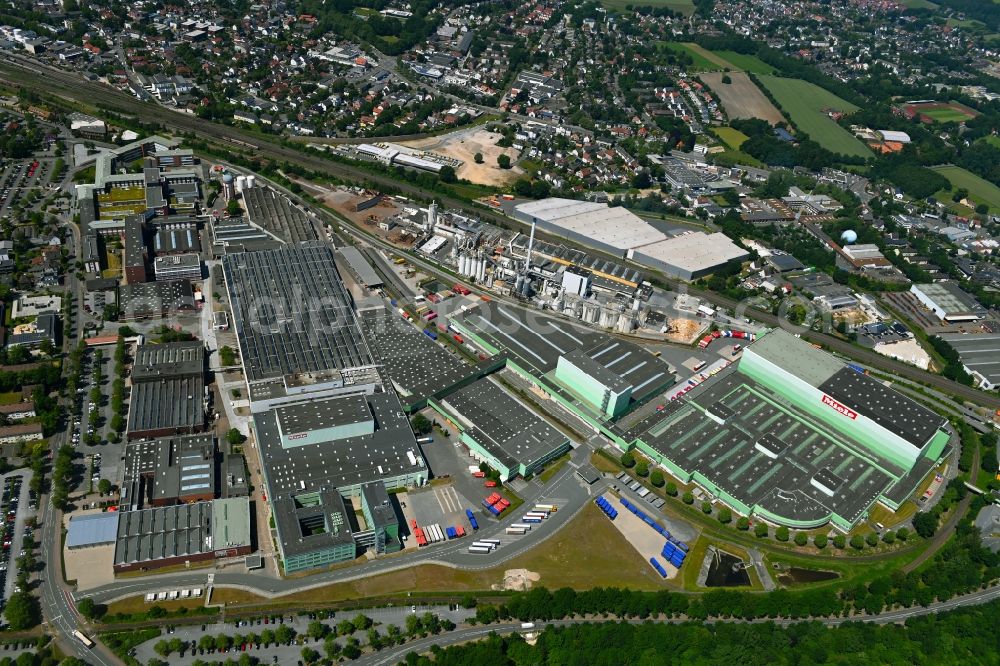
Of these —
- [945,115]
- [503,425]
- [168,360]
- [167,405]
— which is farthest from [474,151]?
[945,115]

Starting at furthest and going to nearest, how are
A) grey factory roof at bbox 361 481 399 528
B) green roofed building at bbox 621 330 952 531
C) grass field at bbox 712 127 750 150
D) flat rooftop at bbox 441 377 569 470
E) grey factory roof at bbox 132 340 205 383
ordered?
grass field at bbox 712 127 750 150 → grey factory roof at bbox 132 340 205 383 → flat rooftop at bbox 441 377 569 470 → green roofed building at bbox 621 330 952 531 → grey factory roof at bbox 361 481 399 528

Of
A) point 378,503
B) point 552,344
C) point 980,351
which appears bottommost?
point 378,503

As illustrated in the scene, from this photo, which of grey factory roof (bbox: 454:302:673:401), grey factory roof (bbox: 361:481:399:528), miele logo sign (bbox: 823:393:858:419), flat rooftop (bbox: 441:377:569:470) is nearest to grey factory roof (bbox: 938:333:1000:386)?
miele logo sign (bbox: 823:393:858:419)

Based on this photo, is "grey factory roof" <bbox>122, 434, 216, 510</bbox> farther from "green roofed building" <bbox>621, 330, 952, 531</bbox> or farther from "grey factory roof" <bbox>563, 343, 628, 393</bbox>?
"green roofed building" <bbox>621, 330, 952, 531</bbox>

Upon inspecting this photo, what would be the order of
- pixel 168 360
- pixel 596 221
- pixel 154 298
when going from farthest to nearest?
pixel 596 221
pixel 154 298
pixel 168 360

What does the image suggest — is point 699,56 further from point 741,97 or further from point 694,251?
point 694,251

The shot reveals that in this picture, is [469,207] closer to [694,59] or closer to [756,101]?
[756,101]
